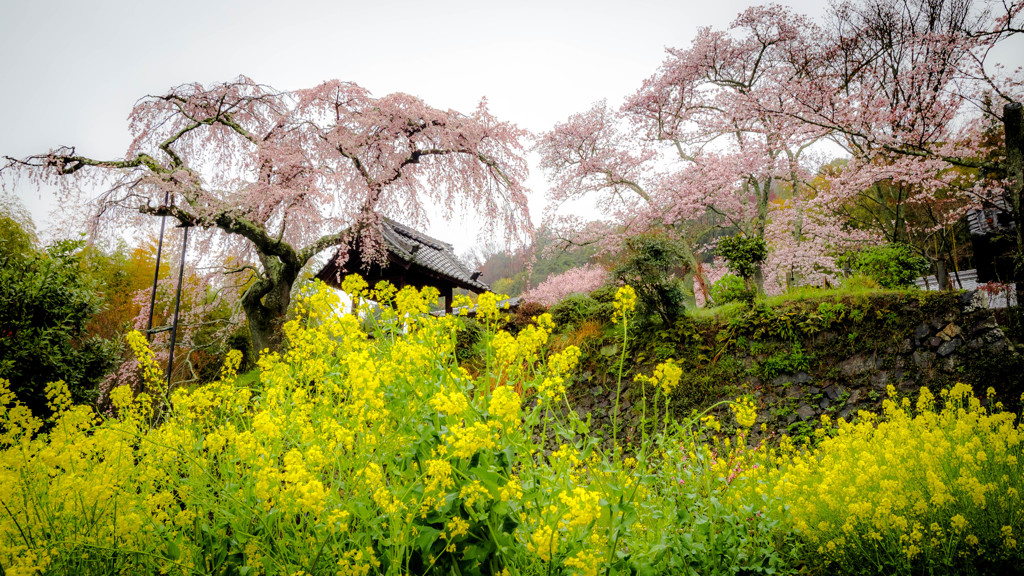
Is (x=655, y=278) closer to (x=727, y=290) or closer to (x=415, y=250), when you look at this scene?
(x=727, y=290)

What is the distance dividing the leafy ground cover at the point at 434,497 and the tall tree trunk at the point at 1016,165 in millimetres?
4911

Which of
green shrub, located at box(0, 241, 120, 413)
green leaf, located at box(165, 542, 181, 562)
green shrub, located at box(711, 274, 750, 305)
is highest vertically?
green shrub, located at box(711, 274, 750, 305)

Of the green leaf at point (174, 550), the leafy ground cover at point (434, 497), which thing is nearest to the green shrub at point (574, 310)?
the leafy ground cover at point (434, 497)

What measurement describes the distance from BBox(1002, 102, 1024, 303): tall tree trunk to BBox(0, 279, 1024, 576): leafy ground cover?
4.91m

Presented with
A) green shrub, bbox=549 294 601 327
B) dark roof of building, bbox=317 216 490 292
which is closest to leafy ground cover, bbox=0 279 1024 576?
green shrub, bbox=549 294 601 327

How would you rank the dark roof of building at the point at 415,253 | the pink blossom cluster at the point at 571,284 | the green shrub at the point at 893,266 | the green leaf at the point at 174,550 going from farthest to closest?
1. the pink blossom cluster at the point at 571,284
2. the dark roof of building at the point at 415,253
3. the green shrub at the point at 893,266
4. the green leaf at the point at 174,550

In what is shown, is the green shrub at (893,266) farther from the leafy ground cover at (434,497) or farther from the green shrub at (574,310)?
the leafy ground cover at (434,497)

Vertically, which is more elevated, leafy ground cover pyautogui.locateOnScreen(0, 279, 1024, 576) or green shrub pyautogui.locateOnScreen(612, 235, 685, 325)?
green shrub pyautogui.locateOnScreen(612, 235, 685, 325)

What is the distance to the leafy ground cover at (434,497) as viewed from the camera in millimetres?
1849

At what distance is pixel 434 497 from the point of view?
1822 millimetres

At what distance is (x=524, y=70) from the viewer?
477 inches

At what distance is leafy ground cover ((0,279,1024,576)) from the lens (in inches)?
72.8

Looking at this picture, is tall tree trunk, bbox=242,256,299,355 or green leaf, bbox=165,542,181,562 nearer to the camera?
green leaf, bbox=165,542,181,562

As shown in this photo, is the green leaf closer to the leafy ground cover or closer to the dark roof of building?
the leafy ground cover
